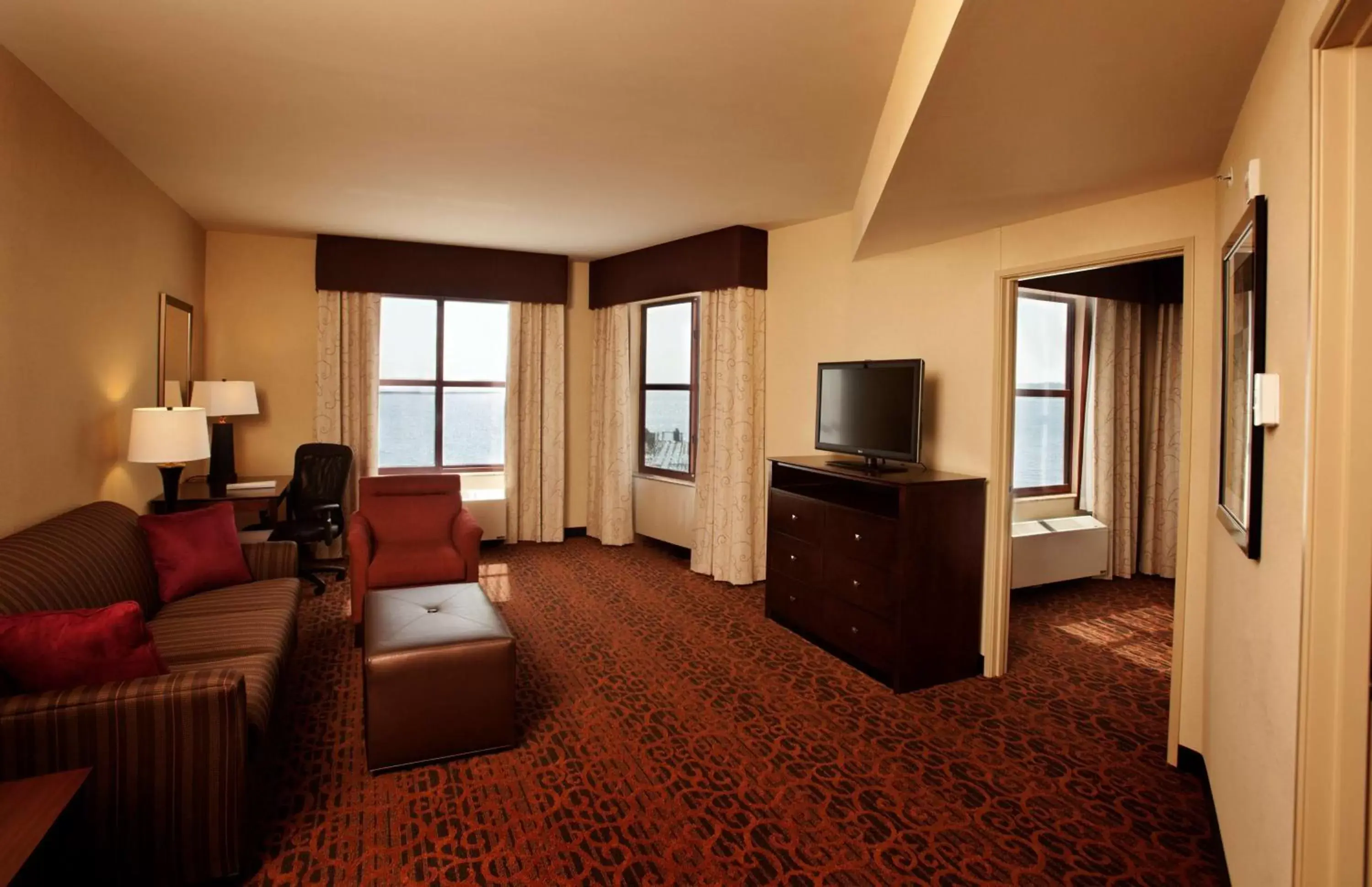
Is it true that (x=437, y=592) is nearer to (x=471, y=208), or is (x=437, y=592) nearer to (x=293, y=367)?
(x=471, y=208)

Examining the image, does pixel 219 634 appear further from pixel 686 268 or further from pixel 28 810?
pixel 686 268

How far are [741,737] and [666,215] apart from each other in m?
3.50

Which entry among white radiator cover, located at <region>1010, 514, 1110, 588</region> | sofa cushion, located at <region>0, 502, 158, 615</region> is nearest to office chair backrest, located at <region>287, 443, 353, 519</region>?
sofa cushion, located at <region>0, 502, 158, 615</region>

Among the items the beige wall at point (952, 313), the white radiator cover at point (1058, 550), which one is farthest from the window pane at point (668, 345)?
the white radiator cover at point (1058, 550)

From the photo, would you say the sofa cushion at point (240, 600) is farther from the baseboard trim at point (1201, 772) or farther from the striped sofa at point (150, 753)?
the baseboard trim at point (1201, 772)

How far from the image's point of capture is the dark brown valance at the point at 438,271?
229 inches

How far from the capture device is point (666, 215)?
16.4 ft

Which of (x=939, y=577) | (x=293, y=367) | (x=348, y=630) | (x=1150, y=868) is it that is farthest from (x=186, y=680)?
(x=293, y=367)

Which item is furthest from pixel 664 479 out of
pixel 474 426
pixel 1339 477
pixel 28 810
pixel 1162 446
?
pixel 1339 477

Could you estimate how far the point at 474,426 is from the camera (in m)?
6.62

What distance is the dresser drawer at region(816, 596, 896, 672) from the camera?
352cm

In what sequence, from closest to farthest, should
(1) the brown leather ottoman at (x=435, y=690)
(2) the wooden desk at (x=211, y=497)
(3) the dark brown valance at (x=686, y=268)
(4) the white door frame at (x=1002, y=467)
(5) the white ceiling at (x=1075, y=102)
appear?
(5) the white ceiling at (x=1075, y=102), (1) the brown leather ottoman at (x=435, y=690), (4) the white door frame at (x=1002, y=467), (2) the wooden desk at (x=211, y=497), (3) the dark brown valance at (x=686, y=268)

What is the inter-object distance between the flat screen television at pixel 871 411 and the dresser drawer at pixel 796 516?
1.04 feet

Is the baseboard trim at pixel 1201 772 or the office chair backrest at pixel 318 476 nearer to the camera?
the baseboard trim at pixel 1201 772
